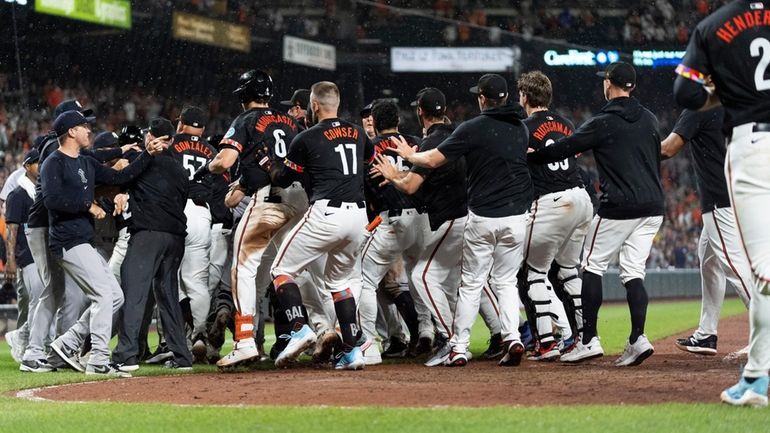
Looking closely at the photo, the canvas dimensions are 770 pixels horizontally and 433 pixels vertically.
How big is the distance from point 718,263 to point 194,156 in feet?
15.6

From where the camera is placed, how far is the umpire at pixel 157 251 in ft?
28.4

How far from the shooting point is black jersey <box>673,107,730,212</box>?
8.80m

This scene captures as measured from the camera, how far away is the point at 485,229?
330 inches

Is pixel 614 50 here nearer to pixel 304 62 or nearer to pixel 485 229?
pixel 304 62

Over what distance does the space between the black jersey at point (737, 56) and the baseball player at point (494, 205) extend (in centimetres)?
281

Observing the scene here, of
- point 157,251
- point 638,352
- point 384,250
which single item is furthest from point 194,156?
point 638,352

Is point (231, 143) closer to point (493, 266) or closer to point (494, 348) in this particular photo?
point (493, 266)

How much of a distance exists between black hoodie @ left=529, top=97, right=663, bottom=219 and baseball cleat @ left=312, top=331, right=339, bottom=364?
212 cm

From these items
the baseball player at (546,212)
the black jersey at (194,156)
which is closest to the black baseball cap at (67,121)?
the black jersey at (194,156)

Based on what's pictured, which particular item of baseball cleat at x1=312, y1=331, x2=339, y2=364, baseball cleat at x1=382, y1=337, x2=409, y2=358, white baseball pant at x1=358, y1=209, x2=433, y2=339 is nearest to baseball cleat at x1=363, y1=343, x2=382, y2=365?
white baseball pant at x1=358, y1=209, x2=433, y2=339

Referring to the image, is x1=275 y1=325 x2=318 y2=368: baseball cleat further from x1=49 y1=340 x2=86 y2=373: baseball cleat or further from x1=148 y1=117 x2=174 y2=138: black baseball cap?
x1=148 y1=117 x2=174 y2=138: black baseball cap

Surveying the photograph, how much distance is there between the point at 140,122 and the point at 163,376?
45.9 ft

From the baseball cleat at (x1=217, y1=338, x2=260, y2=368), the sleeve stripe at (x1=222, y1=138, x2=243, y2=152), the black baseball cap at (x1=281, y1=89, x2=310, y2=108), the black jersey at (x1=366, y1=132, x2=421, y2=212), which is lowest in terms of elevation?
the baseball cleat at (x1=217, y1=338, x2=260, y2=368)

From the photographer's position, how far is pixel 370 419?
5.32 metres
